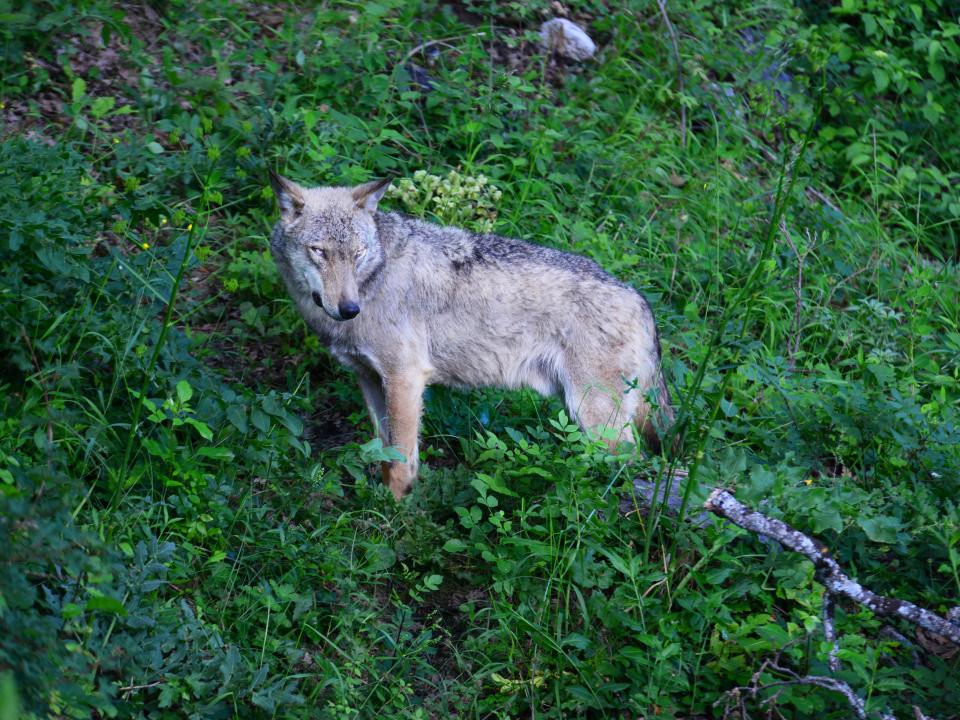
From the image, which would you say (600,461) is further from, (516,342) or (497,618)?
(516,342)

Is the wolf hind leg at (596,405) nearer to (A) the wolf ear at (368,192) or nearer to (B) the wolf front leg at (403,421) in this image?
(B) the wolf front leg at (403,421)

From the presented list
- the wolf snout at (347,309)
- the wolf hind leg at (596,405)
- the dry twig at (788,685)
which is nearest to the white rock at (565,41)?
the wolf hind leg at (596,405)

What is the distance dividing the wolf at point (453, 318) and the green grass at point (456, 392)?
0.34 m

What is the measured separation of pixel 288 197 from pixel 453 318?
1.24m

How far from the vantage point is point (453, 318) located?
5.52 metres

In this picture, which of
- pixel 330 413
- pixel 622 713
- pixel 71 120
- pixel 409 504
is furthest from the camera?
pixel 71 120

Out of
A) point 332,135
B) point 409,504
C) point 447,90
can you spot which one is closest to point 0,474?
point 409,504

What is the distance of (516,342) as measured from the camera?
546cm

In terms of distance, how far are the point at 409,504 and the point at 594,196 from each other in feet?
11.9

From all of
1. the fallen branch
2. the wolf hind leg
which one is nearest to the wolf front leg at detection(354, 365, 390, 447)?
the wolf hind leg

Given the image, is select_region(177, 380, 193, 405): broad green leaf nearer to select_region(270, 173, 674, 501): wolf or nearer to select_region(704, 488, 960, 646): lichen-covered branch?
select_region(270, 173, 674, 501): wolf

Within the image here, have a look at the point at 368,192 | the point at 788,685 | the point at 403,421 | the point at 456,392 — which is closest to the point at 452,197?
the point at 368,192

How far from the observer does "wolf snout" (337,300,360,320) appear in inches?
193

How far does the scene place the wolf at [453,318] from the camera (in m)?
5.29
